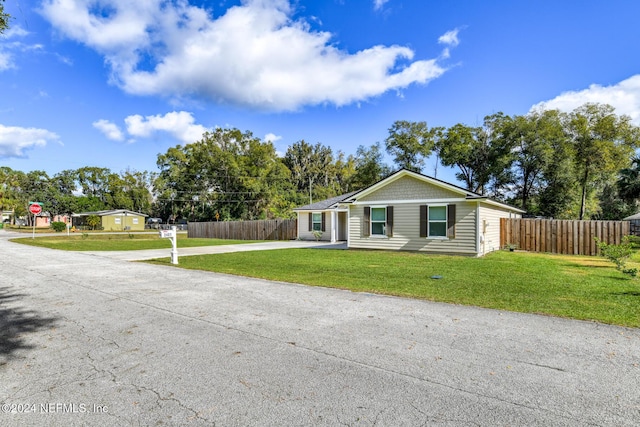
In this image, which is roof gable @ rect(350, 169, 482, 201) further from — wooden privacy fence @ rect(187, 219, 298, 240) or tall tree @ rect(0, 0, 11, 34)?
tall tree @ rect(0, 0, 11, 34)

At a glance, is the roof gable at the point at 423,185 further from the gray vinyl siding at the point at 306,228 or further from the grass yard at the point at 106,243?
the grass yard at the point at 106,243

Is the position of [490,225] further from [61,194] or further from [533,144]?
[61,194]

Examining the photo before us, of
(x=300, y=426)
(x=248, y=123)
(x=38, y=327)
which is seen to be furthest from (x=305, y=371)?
(x=248, y=123)

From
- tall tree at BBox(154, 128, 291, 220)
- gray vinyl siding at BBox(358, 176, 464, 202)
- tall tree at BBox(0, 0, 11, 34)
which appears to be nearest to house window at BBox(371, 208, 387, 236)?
gray vinyl siding at BBox(358, 176, 464, 202)

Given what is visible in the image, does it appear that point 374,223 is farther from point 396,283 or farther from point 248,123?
point 248,123

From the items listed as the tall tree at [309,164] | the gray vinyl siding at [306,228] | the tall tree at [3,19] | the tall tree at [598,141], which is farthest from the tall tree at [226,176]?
the tall tree at [3,19]

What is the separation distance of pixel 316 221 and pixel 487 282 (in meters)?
17.9

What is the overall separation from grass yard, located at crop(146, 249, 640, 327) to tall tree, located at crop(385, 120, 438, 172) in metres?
28.7

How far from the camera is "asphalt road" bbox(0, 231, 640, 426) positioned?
242cm

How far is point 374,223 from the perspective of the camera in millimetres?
16141

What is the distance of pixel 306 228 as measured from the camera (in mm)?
25719

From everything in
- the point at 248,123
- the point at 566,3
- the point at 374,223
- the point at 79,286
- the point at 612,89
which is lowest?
the point at 79,286

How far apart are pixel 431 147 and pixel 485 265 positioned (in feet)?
98.4

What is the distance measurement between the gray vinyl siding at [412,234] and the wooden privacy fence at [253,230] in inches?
425
